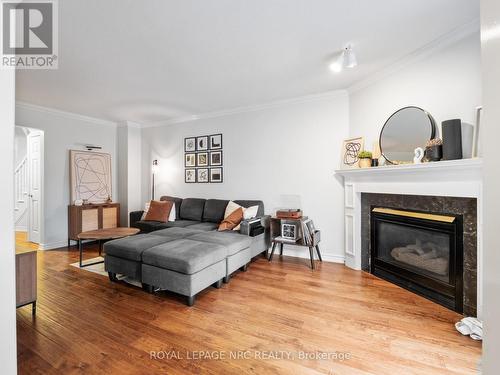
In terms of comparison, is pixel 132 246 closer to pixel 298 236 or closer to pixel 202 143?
pixel 298 236

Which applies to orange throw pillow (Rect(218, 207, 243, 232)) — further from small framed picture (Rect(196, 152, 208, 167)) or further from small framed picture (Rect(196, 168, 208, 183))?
small framed picture (Rect(196, 152, 208, 167))

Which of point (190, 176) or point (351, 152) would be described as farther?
point (190, 176)

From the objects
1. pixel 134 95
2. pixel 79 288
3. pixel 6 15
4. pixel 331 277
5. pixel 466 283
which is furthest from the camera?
pixel 134 95

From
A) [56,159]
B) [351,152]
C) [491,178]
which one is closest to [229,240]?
[351,152]

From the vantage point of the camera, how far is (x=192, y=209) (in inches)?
176

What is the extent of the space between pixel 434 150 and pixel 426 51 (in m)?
1.06

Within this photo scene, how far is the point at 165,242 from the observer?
2.84 metres

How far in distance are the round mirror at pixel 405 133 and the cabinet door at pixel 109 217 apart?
16.0 ft

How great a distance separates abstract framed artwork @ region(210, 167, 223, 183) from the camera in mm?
4574

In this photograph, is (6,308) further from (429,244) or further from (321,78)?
(321,78)

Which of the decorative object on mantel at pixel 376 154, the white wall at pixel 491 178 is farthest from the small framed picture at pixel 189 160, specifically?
the white wall at pixel 491 178

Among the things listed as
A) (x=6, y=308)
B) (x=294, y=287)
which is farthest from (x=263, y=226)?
(x=6, y=308)

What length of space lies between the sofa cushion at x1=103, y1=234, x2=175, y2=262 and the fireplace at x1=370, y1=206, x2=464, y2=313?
264 cm

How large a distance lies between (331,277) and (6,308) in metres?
2.96
